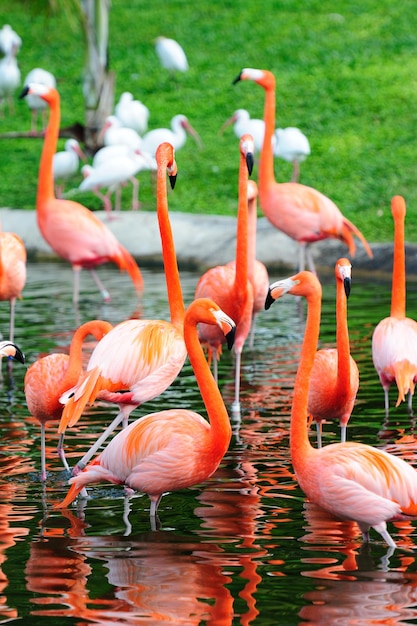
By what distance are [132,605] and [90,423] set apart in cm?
257

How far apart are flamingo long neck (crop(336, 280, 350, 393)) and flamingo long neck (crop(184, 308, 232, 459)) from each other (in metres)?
0.88

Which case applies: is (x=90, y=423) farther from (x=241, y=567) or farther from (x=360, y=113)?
(x=360, y=113)

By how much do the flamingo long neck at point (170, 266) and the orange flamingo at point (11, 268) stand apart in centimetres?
240

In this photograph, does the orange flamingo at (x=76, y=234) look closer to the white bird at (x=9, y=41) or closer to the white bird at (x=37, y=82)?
the white bird at (x=37, y=82)

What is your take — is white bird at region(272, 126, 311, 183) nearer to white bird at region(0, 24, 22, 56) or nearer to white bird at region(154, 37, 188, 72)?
white bird at region(154, 37, 188, 72)

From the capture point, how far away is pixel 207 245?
38.9 feet

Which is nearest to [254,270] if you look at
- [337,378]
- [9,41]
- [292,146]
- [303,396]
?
[337,378]

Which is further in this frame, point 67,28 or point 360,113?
point 67,28

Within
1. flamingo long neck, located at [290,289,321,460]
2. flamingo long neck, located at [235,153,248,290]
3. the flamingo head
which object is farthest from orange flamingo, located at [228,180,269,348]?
flamingo long neck, located at [290,289,321,460]

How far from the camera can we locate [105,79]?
14.8 m

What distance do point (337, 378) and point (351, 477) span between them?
3.84ft

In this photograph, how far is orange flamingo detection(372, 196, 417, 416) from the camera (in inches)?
240

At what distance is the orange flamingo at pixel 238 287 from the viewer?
6422 millimetres

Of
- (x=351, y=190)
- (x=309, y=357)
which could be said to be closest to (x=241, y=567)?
(x=309, y=357)
